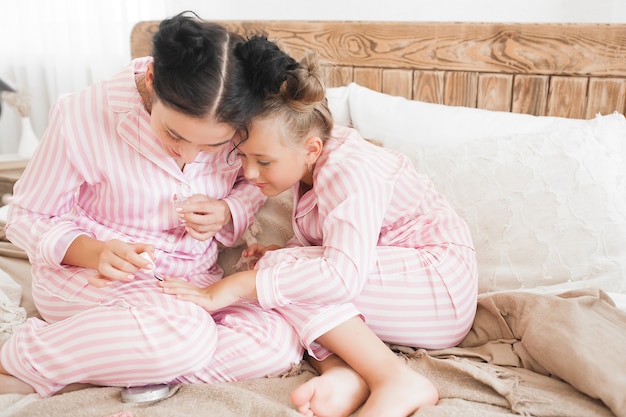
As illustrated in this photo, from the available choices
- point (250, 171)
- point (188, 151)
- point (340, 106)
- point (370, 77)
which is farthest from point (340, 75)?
point (188, 151)

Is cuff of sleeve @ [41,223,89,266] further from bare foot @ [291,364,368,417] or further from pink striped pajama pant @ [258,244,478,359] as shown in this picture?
bare foot @ [291,364,368,417]

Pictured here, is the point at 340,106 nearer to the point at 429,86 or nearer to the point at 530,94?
the point at 429,86

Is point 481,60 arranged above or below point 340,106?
above

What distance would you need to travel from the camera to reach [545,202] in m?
1.29

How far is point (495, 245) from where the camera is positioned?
1.29m

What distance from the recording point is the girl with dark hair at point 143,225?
925mm

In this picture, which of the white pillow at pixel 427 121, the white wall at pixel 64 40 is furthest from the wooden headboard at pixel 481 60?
the white wall at pixel 64 40

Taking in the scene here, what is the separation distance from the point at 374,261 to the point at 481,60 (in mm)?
844

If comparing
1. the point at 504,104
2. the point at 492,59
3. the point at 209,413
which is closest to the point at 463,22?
the point at 492,59

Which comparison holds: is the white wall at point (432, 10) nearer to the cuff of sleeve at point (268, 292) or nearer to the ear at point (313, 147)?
the ear at point (313, 147)

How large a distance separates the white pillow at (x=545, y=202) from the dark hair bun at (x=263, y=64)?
545 millimetres

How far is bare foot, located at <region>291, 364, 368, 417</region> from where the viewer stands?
0.91 meters

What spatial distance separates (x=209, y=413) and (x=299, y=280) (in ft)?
0.86

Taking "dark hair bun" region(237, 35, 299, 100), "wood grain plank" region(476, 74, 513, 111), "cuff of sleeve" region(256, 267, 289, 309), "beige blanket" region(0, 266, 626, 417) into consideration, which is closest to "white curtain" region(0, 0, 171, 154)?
"wood grain plank" region(476, 74, 513, 111)
